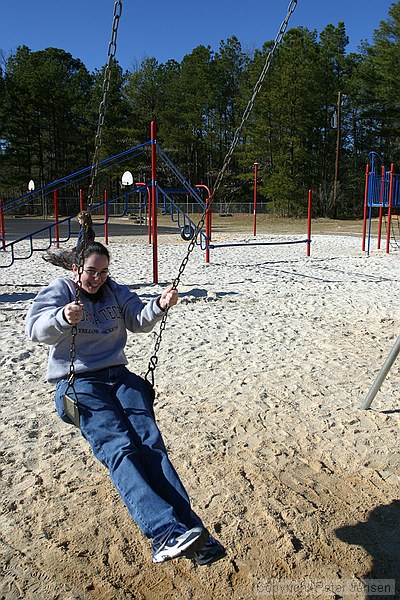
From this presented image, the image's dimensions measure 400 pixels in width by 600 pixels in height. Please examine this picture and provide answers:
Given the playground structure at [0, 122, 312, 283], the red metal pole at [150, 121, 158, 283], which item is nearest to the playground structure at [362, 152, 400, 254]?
the playground structure at [0, 122, 312, 283]

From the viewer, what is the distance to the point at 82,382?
2318 millimetres

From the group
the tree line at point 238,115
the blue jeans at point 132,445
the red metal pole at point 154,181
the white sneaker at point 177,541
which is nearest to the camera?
the white sneaker at point 177,541

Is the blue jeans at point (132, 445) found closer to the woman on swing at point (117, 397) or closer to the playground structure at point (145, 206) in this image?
the woman on swing at point (117, 397)

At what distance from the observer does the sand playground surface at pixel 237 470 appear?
2.12m

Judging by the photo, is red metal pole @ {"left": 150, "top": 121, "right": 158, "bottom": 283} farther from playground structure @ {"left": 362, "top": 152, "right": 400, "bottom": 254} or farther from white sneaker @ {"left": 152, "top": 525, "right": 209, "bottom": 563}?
white sneaker @ {"left": 152, "top": 525, "right": 209, "bottom": 563}

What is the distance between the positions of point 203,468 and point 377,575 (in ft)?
3.32

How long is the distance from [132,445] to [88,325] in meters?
0.59

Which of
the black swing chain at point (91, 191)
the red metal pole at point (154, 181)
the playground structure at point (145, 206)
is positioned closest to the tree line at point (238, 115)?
the playground structure at point (145, 206)

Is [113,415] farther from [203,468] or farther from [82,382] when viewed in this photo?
[203,468]

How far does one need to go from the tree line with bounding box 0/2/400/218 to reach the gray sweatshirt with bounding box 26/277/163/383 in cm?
3206

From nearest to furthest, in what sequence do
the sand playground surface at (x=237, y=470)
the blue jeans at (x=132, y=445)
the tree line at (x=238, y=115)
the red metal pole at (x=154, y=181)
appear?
the blue jeans at (x=132, y=445)
the sand playground surface at (x=237, y=470)
the red metal pole at (x=154, y=181)
the tree line at (x=238, y=115)

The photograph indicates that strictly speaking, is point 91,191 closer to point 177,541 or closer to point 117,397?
point 117,397

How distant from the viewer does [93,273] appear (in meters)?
2.45

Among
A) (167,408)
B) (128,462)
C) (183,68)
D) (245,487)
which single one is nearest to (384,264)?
(167,408)
